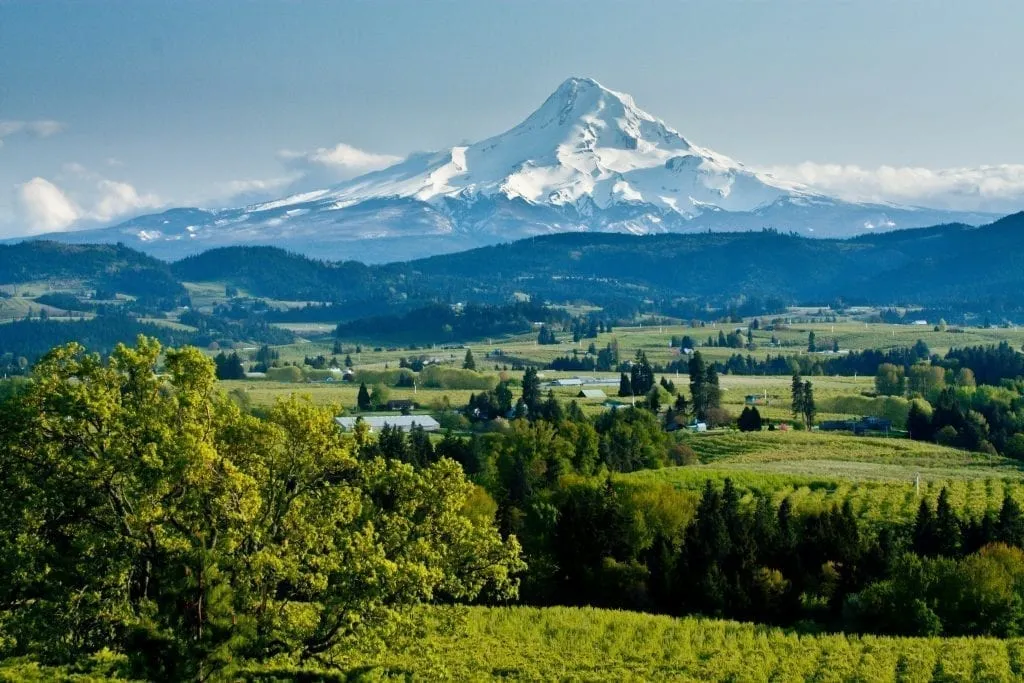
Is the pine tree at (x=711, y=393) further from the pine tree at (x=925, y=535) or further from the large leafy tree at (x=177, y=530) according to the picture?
the large leafy tree at (x=177, y=530)

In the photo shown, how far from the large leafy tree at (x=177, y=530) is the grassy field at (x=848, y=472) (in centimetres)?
4423

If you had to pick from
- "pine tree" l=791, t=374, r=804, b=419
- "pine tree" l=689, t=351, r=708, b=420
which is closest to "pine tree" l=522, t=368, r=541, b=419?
"pine tree" l=689, t=351, r=708, b=420

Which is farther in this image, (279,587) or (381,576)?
(279,587)

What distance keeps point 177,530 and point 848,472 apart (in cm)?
7246

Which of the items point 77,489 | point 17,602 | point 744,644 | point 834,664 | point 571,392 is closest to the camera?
point 77,489

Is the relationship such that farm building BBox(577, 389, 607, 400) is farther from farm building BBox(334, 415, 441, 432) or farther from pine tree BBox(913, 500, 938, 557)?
pine tree BBox(913, 500, 938, 557)

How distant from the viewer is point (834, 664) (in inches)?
1800

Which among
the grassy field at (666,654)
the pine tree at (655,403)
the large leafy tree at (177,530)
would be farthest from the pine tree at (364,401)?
the large leafy tree at (177,530)

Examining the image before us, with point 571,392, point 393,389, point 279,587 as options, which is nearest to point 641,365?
point 571,392

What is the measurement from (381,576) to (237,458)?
5.90 meters

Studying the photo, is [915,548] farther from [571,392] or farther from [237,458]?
[571,392]

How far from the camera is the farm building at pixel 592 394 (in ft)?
545

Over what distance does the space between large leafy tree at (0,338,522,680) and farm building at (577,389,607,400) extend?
129737 millimetres

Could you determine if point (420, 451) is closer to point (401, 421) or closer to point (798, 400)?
point (401, 421)
